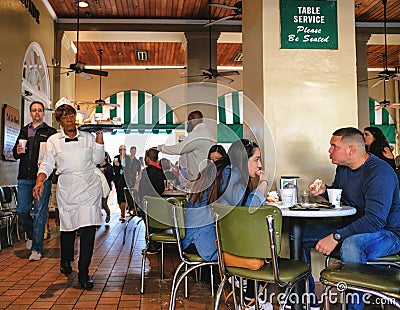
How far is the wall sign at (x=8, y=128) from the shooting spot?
6449 mm

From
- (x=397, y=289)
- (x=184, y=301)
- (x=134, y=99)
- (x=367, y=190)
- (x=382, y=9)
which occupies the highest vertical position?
(x=382, y=9)

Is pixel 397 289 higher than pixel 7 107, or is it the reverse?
pixel 7 107

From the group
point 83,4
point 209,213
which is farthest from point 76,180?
point 83,4

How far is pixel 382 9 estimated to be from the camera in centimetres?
885

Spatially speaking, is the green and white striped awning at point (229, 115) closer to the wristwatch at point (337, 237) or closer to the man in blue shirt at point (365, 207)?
the man in blue shirt at point (365, 207)

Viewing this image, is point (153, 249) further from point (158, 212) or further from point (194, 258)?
point (194, 258)

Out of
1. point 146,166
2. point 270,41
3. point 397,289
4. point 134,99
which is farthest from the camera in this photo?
point 134,99

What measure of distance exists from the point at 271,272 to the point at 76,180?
2.01 metres

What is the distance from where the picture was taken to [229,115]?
14539mm

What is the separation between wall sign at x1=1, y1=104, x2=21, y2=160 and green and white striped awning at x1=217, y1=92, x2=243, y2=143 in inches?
296

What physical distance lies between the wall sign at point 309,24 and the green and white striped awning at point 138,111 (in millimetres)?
9848

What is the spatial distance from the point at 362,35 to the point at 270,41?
6.83 metres

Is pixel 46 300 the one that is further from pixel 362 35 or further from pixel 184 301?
pixel 362 35

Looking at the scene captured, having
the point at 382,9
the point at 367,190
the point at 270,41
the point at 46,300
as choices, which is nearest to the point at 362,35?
the point at 382,9
